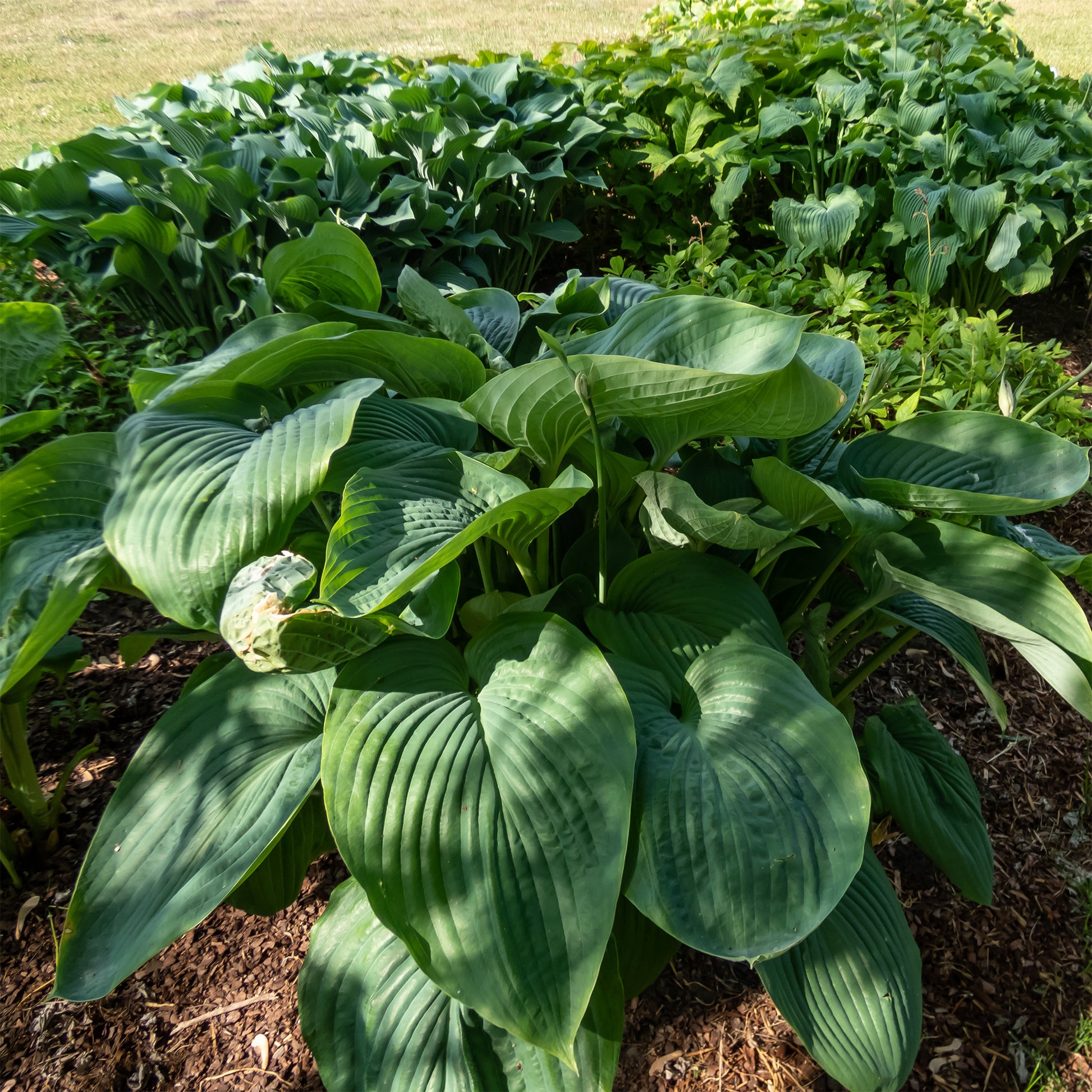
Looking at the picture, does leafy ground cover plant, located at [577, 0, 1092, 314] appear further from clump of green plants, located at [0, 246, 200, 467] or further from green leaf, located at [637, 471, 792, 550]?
green leaf, located at [637, 471, 792, 550]

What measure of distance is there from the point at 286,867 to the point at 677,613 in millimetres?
781

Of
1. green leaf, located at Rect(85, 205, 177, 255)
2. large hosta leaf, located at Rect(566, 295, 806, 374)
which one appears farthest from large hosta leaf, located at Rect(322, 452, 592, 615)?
green leaf, located at Rect(85, 205, 177, 255)

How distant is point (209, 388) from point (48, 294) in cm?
185

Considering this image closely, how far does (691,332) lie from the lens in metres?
1.40

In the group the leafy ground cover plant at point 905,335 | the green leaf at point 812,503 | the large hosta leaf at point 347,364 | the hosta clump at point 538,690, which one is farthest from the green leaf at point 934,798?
the large hosta leaf at point 347,364

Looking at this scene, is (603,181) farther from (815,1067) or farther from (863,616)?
(815,1067)

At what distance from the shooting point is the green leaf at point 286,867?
1396 mm

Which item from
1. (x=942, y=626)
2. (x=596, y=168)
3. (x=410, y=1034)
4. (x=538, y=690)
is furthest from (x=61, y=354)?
(x=596, y=168)

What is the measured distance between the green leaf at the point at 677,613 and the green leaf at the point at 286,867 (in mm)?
564

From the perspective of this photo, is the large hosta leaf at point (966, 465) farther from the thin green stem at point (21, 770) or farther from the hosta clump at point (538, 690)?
the thin green stem at point (21, 770)

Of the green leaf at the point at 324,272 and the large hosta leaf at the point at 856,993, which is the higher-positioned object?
the green leaf at the point at 324,272

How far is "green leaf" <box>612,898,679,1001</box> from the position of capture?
1336mm

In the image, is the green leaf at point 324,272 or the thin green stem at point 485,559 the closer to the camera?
the thin green stem at point 485,559

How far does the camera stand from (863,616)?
1848mm
